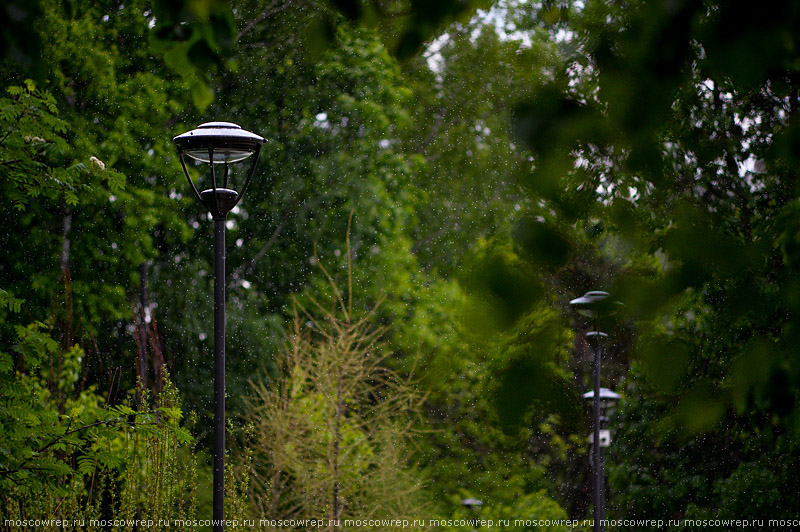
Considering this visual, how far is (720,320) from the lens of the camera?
175 centimetres

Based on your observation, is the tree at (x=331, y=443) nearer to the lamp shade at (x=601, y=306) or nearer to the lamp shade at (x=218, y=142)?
the lamp shade at (x=218, y=142)

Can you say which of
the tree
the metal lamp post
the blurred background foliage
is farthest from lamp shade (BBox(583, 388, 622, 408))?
the tree

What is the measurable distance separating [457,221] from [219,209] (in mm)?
9354

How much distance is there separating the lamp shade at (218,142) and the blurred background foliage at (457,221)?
1.03m

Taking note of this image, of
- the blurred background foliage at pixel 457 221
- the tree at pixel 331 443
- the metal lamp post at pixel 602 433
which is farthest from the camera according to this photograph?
the metal lamp post at pixel 602 433

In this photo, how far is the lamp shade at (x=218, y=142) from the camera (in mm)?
4430

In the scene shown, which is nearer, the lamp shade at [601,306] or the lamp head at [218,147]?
the lamp shade at [601,306]

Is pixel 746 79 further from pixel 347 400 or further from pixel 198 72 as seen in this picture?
pixel 347 400

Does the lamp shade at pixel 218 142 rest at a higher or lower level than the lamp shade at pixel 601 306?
higher

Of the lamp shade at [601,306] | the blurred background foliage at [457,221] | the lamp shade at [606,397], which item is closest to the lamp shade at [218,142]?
the blurred background foliage at [457,221]

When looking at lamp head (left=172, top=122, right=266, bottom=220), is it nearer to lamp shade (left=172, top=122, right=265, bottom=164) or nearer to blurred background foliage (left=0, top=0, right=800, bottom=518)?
lamp shade (left=172, top=122, right=265, bottom=164)

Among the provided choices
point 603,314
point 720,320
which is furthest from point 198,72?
point 720,320

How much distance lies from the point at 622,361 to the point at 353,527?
4353 mm

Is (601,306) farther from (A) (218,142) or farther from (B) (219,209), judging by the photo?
(B) (219,209)
